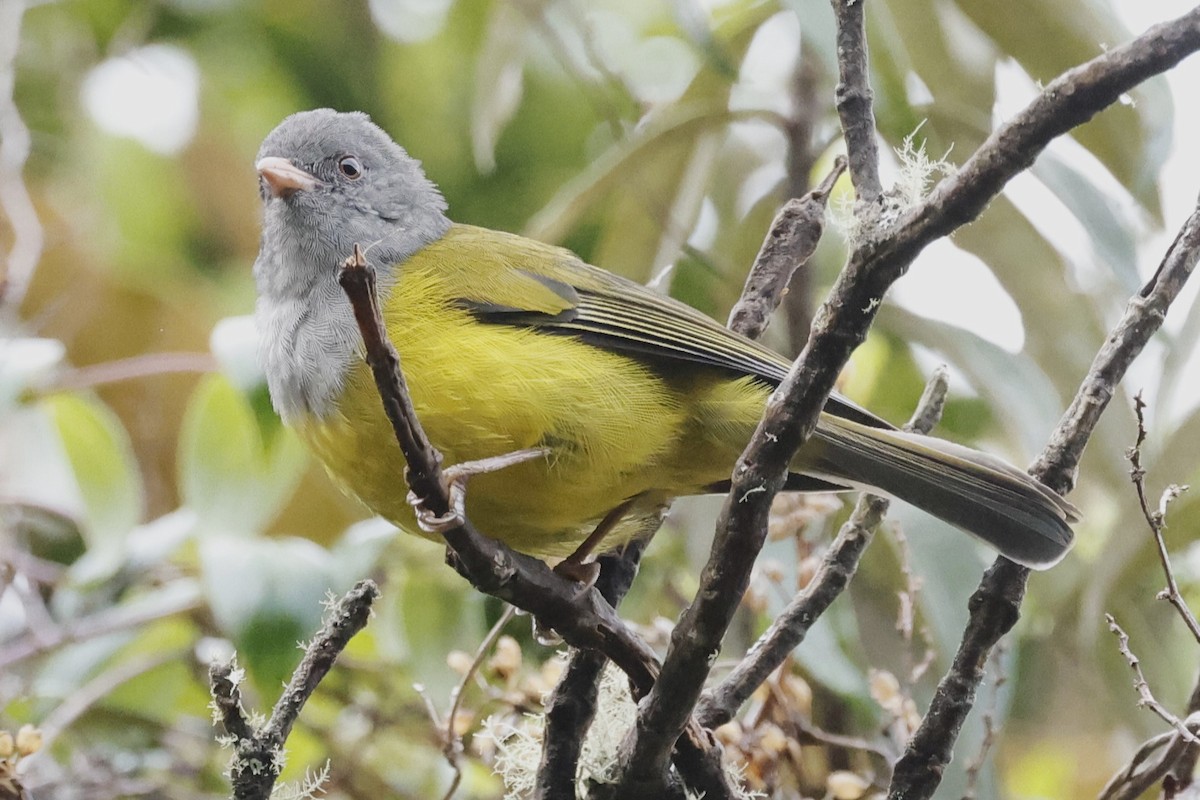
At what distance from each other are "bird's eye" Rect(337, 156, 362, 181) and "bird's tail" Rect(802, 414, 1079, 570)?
4.17 feet

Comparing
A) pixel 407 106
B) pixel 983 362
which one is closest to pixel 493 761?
pixel 983 362

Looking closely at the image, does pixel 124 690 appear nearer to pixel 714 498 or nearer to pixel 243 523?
pixel 243 523

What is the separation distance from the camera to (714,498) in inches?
114

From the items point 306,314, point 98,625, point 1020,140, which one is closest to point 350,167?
point 306,314

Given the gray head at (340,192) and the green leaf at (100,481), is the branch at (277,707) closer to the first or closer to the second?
the gray head at (340,192)

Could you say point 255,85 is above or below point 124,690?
above

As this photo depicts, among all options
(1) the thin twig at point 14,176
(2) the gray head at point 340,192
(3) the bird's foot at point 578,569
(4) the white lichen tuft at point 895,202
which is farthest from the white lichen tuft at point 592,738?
(1) the thin twig at point 14,176

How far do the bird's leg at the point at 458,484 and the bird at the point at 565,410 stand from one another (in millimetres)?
10

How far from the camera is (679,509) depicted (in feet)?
11.0

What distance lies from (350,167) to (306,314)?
21.6 inches

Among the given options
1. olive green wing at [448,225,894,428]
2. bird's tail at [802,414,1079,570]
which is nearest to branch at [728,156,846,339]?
olive green wing at [448,225,894,428]

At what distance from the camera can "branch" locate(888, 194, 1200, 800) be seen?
5.31 feet

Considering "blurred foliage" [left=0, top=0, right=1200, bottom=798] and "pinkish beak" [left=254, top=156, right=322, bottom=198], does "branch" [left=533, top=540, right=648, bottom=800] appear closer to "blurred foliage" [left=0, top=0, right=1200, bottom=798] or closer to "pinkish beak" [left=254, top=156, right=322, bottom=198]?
"blurred foliage" [left=0, top=0, right=1200, bottom=798]

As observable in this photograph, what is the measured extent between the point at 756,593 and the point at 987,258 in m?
0.99
